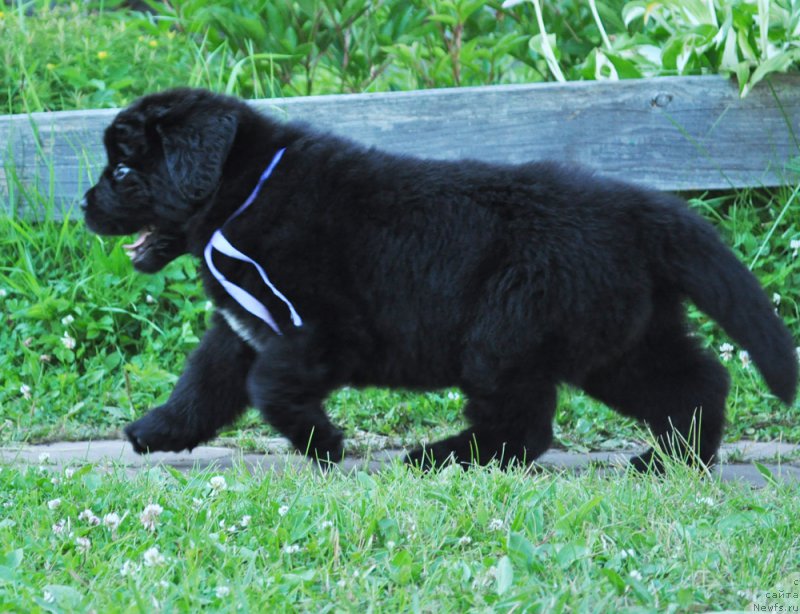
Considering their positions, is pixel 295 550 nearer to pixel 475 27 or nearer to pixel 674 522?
pixel 674 522

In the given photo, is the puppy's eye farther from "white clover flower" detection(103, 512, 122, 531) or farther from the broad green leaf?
the broad green leaf

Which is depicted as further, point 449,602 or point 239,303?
point 239,303

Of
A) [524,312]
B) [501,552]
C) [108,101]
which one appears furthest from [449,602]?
[108,101]

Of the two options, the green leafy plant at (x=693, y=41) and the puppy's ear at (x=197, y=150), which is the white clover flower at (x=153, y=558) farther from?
the green leafy plant at (x=693, y=41)

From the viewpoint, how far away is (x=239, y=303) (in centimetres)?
333

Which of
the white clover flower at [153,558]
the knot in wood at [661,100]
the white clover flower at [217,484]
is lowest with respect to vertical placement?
the white clover flower at [217,484]

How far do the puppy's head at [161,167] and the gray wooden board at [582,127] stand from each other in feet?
4.08

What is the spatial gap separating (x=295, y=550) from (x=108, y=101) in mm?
3370

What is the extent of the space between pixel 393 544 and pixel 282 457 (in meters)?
1.26

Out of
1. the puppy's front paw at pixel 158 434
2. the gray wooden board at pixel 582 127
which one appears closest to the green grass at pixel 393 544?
the puppy's front paw at pixel 158 434

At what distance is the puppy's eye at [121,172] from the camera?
349 centimetres

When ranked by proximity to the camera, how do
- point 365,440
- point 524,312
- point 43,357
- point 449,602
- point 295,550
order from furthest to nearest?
point 43,357
point 365,440
point 524,312
point 295,550
point 449,602

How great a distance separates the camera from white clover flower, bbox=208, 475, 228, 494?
8.78ft

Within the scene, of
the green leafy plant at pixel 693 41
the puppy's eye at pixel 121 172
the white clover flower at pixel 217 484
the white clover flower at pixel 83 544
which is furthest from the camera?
the green leafy plant at pixel 693 41
